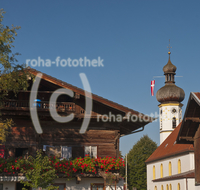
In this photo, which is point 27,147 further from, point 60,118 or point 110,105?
point 110,105

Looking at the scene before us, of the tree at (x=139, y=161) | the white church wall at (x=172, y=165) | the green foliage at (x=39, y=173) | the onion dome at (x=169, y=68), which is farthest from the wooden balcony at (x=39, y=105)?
the tree at (x=139, y=161)

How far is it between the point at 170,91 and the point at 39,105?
49230mm

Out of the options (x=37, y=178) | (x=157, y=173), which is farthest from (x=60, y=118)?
(x=157, y=173)

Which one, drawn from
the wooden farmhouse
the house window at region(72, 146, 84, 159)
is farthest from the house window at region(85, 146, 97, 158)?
the house window at region(72, 146, 84, 159)

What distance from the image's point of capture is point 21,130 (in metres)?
23.7

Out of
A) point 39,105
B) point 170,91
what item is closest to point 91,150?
point 39,105

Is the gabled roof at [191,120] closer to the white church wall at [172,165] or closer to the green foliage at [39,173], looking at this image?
the green foliage at [39,173]

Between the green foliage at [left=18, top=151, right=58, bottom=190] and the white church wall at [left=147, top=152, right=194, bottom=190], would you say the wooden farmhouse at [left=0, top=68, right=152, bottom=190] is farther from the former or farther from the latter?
the white church wall at [left=147, top=152, right=194, bottom=190]

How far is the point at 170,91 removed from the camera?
69875 millimetres

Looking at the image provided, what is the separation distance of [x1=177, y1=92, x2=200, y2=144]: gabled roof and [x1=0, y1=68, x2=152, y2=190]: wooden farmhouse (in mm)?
5647

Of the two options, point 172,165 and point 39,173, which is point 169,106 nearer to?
point 172,165

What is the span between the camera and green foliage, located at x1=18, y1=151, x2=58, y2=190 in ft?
65.8

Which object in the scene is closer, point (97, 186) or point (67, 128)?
point (97, 186)

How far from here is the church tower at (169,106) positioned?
69.4 m
